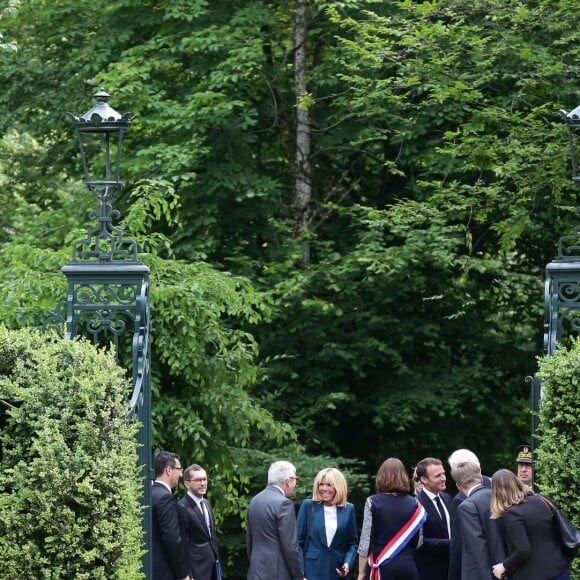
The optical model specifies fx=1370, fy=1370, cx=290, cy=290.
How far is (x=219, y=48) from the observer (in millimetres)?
16422

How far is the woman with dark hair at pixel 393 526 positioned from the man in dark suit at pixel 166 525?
1.28 metres

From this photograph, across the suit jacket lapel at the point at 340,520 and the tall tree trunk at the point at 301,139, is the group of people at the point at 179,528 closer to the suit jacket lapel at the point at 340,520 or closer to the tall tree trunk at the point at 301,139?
the suit jacket lapel at the point at 340,520

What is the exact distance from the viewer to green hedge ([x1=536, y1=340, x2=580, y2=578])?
25.5ft

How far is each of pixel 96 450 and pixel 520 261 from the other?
11457 mm

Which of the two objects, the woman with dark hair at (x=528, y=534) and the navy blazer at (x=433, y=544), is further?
the navy blazer at (x=433, y=544)

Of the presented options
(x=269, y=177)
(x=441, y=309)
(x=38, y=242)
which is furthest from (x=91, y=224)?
(x=441, y=309)

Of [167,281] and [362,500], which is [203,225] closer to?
[362,500]

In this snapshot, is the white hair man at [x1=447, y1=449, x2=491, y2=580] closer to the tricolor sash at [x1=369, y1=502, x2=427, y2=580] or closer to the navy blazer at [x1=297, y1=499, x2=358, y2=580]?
the tricolor sash at [x1=369, y1=502, x2=427, y2=580]

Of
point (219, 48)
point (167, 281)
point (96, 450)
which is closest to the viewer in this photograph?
point (96, 450)

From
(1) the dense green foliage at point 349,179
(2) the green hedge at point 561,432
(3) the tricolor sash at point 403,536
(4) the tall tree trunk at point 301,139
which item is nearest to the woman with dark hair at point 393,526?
(3) the tricolor sash at point 403,536

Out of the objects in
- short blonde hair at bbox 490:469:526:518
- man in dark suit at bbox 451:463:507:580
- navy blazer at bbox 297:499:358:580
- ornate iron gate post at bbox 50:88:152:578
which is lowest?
navy blazer at bbox 297:499:358:580

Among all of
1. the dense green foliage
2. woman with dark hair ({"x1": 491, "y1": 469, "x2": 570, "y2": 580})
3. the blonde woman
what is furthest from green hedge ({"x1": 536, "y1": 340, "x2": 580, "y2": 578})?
the dense green foliage

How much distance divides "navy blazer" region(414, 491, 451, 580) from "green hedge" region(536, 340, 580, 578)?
73.3 inches

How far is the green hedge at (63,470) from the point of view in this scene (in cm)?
689
